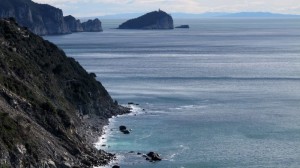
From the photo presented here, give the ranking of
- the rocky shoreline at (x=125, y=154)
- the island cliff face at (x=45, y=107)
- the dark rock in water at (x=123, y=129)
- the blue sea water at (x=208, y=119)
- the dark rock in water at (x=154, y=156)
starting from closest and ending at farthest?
the island cliff face at (x=45, y=107) < the rocky shoreline at (x=125, y=154) < the dark rock in water at (x=154, y=156) < the blue sea water at (x=208, y=119) < the dark rock in water at (x=123, y=129)

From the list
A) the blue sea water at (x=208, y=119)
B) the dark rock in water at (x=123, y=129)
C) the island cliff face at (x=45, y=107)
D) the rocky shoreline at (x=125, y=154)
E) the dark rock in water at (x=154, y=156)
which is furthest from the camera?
the dark rock in water at (x=123, y=129)

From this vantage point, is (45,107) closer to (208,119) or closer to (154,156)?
(154,156)

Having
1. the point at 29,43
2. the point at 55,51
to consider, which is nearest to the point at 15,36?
the point at 29,43

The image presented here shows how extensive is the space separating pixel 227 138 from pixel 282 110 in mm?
27114

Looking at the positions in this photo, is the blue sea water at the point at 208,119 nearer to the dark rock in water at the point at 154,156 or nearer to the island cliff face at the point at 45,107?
the dark rock in water at the point at 154,156

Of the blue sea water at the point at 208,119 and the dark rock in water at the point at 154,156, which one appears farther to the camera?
the blue sea water at the point at 208,119

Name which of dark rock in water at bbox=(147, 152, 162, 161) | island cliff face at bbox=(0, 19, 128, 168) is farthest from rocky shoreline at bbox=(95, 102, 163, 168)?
island cliff face at bbox=(0, 19, 128, 168)

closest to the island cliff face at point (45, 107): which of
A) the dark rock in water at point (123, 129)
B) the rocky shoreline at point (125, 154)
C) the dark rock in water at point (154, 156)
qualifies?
the rocky shoreline at point (125, 154)

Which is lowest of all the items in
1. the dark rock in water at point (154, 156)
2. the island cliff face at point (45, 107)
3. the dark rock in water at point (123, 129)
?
the dark rock in water at point (123, 129)

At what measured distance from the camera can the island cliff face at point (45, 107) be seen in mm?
75500

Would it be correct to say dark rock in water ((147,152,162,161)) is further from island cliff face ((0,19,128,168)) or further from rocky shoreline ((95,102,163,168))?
island cliff face ((0,19,128,168))

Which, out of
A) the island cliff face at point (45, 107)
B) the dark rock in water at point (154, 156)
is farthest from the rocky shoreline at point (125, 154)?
the island cliff face at point (45, 107)

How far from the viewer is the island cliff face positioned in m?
75.5

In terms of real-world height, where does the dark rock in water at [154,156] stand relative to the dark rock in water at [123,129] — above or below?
above
